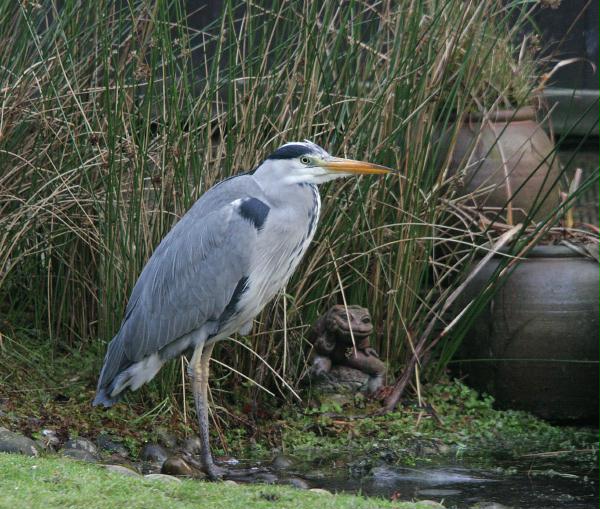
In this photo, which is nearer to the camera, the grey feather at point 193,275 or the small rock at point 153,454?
the grey feather at point 193,275

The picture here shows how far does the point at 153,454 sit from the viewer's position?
4.58 m

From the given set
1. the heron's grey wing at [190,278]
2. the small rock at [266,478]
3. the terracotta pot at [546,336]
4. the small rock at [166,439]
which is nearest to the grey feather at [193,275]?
the heron's grey wing at [190,278]

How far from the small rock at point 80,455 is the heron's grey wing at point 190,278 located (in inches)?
17.8

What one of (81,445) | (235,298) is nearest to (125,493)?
(235,298)

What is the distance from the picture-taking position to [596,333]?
17.6ft

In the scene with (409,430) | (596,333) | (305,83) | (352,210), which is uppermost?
(305,83)

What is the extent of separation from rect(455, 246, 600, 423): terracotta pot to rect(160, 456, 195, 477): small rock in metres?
1.71

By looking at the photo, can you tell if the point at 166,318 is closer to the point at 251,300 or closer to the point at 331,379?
the point at 251,300

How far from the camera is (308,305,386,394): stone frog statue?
5020 millimetres

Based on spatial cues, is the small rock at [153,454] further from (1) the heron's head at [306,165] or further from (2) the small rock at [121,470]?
(1) the heron's head at [306,165]

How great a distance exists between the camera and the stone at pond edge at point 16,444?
13.6 feet

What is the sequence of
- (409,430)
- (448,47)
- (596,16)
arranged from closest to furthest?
1. (409,430)
2. (448,47)
3. (596,16)

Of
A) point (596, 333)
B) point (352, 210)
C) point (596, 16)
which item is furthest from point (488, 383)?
point (596, 16)

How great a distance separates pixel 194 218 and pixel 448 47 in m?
Result: 1.83
